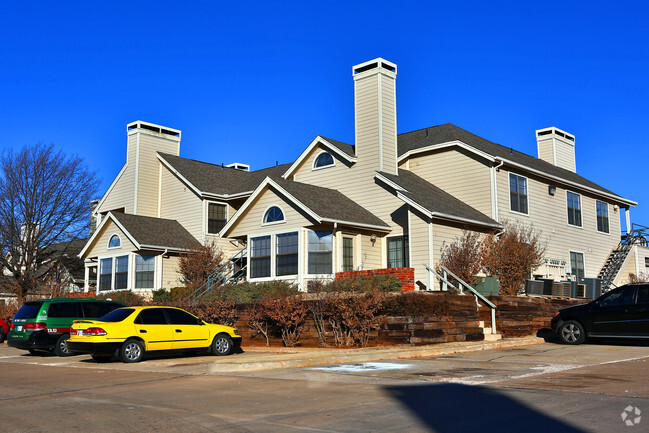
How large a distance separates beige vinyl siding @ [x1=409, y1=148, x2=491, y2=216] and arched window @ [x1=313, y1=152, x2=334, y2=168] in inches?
146

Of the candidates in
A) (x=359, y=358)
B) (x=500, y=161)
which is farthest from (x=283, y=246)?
(x=359, y=358)

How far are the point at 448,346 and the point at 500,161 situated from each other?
41.3 feet

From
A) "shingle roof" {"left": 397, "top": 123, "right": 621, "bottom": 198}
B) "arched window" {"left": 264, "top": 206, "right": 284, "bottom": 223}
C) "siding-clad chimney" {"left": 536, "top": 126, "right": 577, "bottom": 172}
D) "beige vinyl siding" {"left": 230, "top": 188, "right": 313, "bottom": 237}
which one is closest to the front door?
"beige vinyl siding" {"left": 230, "top": 188, "right": 313, "bottom": 237}

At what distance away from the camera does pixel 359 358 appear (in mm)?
14172

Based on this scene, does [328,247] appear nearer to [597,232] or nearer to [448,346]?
[448,346]

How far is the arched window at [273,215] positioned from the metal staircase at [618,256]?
18.1 meters

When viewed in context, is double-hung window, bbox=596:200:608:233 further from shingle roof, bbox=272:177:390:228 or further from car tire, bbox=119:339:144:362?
car tire, bbox=119:339:144:362

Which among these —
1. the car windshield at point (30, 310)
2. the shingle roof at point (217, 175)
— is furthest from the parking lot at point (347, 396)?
the shingle roof at point (217, 175)

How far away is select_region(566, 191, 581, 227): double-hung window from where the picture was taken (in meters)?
32.8

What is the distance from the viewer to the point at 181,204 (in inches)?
1345

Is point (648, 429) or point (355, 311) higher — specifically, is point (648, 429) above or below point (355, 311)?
below

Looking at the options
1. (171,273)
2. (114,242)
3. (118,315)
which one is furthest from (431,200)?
(114,242)

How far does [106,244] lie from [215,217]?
17.7 feet

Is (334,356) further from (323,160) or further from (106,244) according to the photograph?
(106,244)
